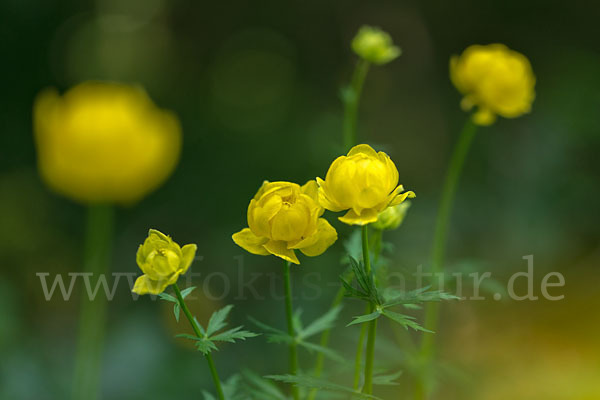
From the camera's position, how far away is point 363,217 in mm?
748

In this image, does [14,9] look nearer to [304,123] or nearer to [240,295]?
[304,123]

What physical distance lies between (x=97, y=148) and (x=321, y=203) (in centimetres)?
111

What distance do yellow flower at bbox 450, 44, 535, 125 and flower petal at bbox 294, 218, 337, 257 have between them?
2.43ft

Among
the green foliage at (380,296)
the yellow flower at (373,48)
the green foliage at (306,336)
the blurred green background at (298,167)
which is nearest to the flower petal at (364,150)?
the green foliage at (380,296)

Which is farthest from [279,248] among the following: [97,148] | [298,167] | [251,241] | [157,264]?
[298,167]

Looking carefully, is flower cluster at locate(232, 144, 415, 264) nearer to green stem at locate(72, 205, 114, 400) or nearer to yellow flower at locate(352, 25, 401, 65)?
yellow flower at locate(352, 25, 401, 65)

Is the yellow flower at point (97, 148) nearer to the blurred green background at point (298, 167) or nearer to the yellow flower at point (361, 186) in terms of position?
the blurred green background at point (298, 167)

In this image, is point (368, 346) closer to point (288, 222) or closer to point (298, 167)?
point (288, 222)

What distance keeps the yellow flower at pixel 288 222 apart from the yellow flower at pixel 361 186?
0.08 ft

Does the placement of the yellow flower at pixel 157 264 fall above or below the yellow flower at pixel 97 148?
below

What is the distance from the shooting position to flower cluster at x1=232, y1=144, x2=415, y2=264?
728 millimetres

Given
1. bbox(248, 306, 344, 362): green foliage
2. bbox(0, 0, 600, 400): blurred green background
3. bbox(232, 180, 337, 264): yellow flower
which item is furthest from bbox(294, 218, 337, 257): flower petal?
bbox(0, 0, 600, 400): blurred green background

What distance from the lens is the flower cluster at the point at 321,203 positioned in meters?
0.73

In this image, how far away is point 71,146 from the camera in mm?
1685
